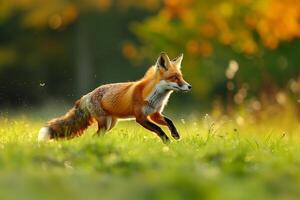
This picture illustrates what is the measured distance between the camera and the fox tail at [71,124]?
1124 centimetres

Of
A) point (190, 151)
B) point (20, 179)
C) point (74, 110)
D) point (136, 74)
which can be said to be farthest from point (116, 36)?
point (20, 179)

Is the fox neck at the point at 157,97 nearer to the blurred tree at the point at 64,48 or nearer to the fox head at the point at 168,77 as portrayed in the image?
the fox head at the point at 168,77

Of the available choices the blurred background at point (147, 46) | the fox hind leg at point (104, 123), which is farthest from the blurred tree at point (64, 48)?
the fox hind leg at point (104, 123)

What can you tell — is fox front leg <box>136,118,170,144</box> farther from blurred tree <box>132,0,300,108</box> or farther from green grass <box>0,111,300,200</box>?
blurred tree <box>132,0,300,108</box>

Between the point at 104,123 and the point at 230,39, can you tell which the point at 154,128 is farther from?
the point at 230,39

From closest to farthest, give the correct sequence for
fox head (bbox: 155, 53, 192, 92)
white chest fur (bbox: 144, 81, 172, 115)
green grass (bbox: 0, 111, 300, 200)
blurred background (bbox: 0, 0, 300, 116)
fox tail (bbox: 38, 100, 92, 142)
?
green grass (bbox: 0, 111, 300, 200), white chest fur (bbox: 144, 81, 172, 115), fox head (bbox: 155, 53, 192, 92), fox tail (bbox: 38, 100, 92, 142), blurred background (bbox: 0, 0, 300, 116)

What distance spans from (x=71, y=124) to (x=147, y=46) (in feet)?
63.8

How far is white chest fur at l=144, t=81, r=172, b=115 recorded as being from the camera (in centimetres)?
1062

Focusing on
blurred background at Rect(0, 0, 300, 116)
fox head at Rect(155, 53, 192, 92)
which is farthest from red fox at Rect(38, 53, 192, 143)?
blurred background at Rect(0, 0, 300, 116)

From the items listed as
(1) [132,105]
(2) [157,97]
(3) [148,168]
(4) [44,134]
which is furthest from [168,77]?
(3) [148,168]

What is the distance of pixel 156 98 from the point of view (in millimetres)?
10664

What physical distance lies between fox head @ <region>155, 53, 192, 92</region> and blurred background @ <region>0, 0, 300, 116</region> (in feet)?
18.1

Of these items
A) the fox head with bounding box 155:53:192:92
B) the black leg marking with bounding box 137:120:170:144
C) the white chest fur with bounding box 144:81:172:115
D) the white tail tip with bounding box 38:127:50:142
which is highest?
the fox head with bounding box 155:53:192:92

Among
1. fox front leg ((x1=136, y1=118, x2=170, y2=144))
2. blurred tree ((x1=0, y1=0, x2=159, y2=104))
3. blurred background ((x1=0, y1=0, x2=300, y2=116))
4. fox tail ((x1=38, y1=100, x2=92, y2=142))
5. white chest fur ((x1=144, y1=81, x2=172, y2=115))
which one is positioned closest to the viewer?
fox front leg ((x1=136, y1=118, x2=170, y2=144))
